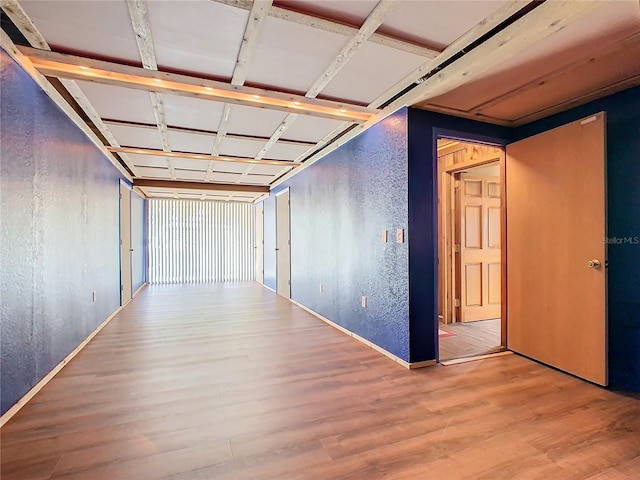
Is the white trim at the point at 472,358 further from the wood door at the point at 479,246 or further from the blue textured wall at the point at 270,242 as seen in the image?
the blue textured wall at the point at 270,242

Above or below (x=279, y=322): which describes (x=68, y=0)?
above

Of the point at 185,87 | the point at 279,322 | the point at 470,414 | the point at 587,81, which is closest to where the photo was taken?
the point at 470,414

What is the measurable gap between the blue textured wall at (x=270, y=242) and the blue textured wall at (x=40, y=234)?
12.8ft

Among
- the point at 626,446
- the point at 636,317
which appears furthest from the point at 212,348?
the point at 636,317

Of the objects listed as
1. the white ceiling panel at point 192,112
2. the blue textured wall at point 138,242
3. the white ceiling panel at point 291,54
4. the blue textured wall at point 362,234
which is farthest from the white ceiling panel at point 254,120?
the blue textured wall at point 138,242

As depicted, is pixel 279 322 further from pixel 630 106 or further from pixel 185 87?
pixel 630 106

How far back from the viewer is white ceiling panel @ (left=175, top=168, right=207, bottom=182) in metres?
6.23

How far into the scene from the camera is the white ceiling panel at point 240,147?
13.8ft

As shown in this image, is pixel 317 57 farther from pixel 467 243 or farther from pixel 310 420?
pixel 467 243

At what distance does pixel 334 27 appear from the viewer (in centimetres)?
194

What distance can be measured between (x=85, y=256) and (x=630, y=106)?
5.32 m

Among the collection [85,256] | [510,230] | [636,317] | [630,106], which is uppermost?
[630,106]

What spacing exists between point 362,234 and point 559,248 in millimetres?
1836

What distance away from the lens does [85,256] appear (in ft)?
11.6
